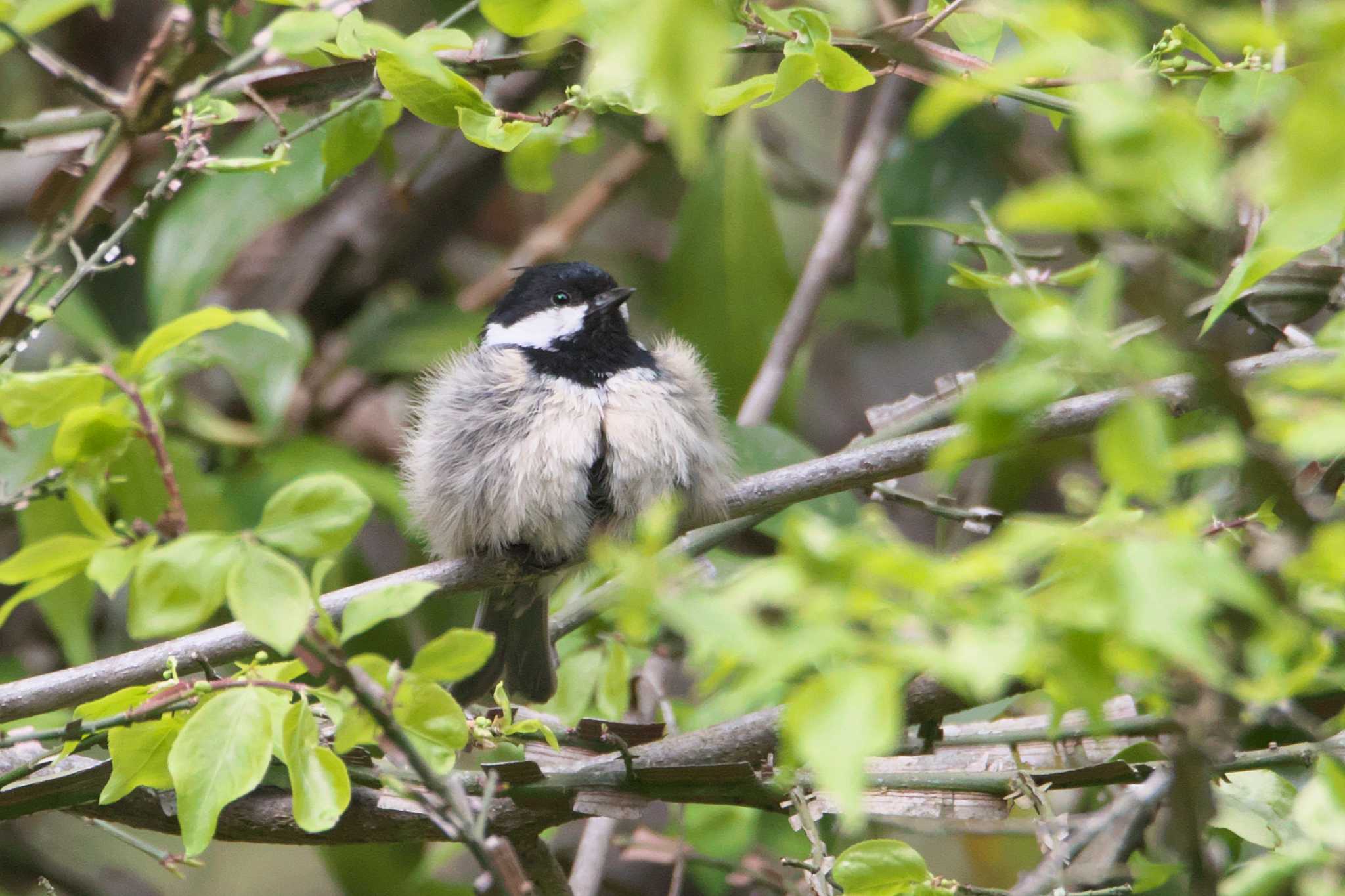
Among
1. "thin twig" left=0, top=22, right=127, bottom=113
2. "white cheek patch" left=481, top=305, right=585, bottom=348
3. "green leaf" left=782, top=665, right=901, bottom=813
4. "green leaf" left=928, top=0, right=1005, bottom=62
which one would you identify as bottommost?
"white cheek patch" left=481, top=305, right=585, bottom=348

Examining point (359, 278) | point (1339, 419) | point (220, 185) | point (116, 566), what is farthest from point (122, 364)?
point (359, 278)

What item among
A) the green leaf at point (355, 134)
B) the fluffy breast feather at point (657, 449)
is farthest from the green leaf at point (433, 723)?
the green leaf at point (355, 134)

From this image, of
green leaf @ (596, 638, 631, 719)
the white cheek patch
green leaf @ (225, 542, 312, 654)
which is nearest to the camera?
green leaf @ (225, 542, 312, 654)

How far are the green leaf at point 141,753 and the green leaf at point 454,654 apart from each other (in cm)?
53

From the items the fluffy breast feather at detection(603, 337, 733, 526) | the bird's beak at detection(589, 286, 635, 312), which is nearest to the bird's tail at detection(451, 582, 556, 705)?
the fluffy breast feather at detection(603, 337, 733, 526)

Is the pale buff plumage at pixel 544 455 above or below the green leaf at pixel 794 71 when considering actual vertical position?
below

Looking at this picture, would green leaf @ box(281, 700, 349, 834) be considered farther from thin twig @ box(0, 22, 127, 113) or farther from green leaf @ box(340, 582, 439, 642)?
thin twig @ box(0, 22, 127, 113)

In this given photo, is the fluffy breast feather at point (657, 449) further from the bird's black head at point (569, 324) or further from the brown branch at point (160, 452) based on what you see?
the brown branch at point (160, 452)

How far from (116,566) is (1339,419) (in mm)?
1299

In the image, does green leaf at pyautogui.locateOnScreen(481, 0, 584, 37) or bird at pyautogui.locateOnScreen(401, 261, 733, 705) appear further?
bird at pyautogui.locateOnScreen(401, 261, 733, 705)

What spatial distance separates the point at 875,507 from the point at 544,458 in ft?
3.04

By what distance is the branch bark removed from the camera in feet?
6.80

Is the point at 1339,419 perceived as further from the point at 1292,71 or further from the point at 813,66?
the point at 813,66

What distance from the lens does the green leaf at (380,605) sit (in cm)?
149
